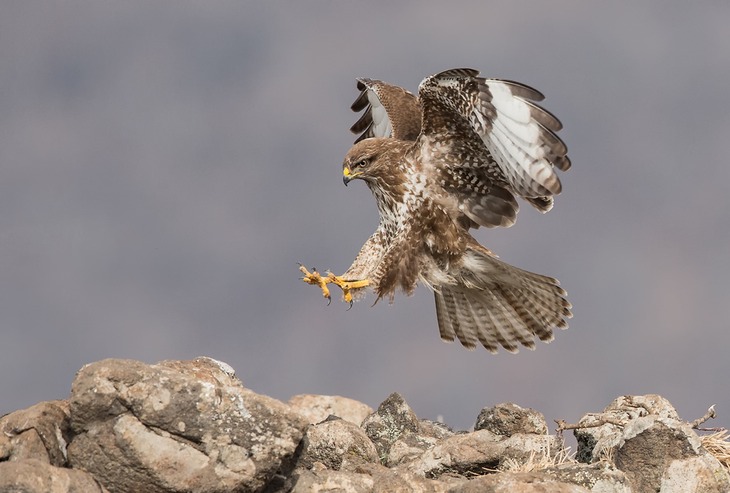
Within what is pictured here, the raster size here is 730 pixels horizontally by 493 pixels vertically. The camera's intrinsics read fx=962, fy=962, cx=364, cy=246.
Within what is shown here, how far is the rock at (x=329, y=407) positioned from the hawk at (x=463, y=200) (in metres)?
1.66

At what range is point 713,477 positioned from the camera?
9.51 m

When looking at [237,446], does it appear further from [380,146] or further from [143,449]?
[380,146]

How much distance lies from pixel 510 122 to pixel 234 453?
16.7ft

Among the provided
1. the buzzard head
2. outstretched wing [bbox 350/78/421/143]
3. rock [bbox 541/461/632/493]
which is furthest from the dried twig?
outstretched wing [bbox 350/78/421/143]

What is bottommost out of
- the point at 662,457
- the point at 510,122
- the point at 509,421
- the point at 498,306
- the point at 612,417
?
the point at 662,457

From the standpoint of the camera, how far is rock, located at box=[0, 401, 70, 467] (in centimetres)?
844

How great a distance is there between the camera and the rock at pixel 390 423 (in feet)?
39.7

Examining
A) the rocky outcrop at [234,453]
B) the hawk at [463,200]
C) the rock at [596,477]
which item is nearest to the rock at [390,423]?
the hawk at [463,200]

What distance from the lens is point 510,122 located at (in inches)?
437

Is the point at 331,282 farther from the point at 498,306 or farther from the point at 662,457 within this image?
the point at 662,457

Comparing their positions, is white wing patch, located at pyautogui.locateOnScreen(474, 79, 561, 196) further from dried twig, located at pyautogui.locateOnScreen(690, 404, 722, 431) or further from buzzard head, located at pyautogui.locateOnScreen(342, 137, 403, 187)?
dried twig, located at pyautogui.locateOnScreen(690, 404, 722, 431)

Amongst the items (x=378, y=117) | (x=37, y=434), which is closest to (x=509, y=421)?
(x=37, y=434)

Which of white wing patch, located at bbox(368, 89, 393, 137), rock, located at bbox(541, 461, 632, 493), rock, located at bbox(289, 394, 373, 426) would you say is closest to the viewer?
rock, located at bbox(541, 461, 632, 493)

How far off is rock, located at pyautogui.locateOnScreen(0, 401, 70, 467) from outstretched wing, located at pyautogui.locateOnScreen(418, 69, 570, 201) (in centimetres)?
573
